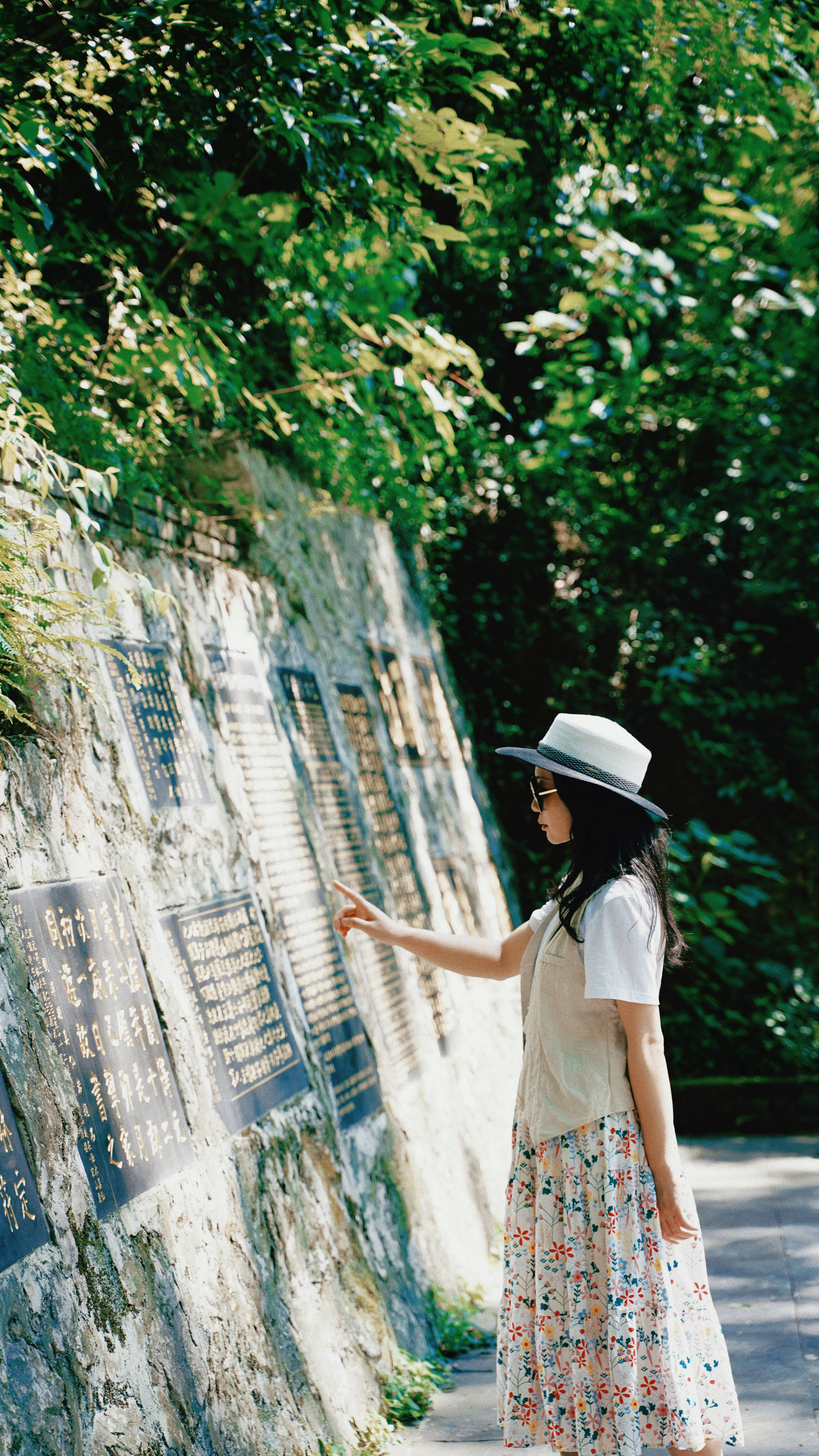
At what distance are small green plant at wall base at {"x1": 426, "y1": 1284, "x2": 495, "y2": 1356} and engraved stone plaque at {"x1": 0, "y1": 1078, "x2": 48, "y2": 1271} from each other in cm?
229

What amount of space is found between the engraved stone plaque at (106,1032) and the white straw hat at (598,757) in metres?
1.07

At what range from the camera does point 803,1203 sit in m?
5.64

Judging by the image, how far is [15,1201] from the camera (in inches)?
84.1

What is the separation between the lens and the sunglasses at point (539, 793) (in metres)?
2.73

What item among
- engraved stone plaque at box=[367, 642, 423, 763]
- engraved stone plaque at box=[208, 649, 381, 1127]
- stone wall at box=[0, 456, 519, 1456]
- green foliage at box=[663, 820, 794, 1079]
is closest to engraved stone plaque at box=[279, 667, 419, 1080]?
stone wall at box=[0, 456, 519, 1456]

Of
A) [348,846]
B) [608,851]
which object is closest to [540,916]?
[608,851]

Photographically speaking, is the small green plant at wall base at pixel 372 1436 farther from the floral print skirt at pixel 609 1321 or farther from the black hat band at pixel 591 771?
the black hat band at pixel 591 771

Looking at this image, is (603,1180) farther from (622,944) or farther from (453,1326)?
(453,1326)

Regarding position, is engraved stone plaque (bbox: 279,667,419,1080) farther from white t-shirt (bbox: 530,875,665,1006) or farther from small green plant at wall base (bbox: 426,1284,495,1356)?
white t-shirt (bbox: 530,875,665,1006)

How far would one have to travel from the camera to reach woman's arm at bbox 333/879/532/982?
2994mm

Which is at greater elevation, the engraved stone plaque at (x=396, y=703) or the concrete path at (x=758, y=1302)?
the engraved stone plaque at (x=396, y=703)

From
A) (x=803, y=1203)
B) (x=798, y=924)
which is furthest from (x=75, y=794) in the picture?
(x=798, y=924)

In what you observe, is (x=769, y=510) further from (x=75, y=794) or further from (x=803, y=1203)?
(x=75, y=794)

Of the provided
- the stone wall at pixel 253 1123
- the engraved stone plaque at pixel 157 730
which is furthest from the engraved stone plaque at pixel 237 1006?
the engraved stone plaque at pixel 157 730
